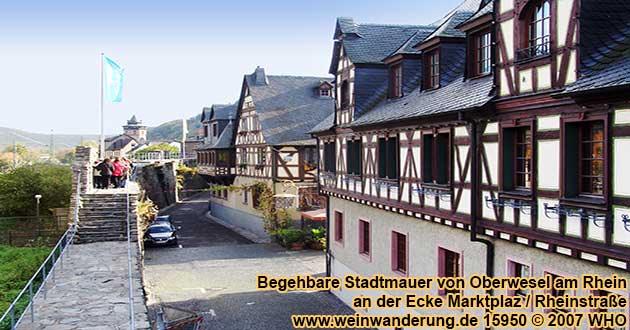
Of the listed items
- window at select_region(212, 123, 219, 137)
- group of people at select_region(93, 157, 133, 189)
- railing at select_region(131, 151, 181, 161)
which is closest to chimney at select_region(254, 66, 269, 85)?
window at select_region(212, 123, 219, 137)

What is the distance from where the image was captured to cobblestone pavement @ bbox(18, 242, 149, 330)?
12.2 m

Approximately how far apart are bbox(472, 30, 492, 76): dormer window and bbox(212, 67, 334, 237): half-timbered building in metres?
19.2

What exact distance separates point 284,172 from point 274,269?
9.02 meters

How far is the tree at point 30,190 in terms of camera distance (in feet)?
83.2

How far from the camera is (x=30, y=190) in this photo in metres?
25.6

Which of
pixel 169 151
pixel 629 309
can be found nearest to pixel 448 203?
pixel 629 309

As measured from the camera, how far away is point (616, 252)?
8711 mm

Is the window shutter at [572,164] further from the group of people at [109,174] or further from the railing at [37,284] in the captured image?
the group of people at [109,174]

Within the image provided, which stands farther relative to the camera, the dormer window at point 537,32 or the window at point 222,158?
the window at point 222,158

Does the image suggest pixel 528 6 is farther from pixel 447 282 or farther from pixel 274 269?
pixel 274 269

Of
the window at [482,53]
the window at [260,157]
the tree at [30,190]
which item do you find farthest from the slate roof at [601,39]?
the window at [260,157]

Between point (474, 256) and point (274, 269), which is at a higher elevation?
point (474, 256)

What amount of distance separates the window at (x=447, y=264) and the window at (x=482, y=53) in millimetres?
4179

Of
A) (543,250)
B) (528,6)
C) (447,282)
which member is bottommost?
(447,282)
